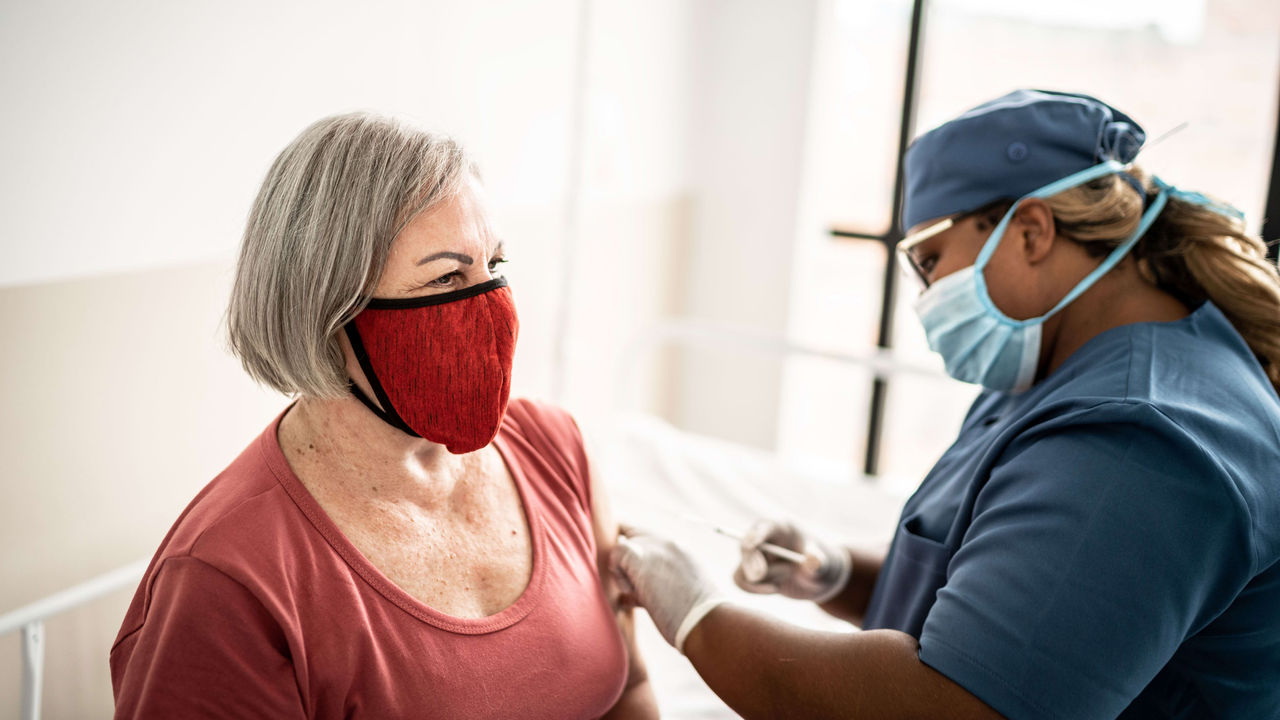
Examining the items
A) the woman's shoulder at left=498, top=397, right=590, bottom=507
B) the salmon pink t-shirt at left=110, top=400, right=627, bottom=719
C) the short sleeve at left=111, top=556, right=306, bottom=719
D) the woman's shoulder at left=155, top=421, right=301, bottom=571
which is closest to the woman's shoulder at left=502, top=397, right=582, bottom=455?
the woman's shoulder at left=498, top=397, right=590, bottom=507

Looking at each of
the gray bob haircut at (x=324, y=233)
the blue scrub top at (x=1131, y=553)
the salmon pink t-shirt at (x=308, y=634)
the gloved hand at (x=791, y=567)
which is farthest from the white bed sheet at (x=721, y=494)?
the gray bob haircut at (x=324, y=233)

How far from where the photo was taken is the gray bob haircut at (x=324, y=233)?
44.2 inches

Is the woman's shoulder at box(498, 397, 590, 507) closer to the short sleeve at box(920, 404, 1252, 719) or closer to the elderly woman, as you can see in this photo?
the elderly woman

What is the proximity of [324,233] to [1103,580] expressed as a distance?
95cm

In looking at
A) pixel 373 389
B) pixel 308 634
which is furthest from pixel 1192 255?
pixel 308 634

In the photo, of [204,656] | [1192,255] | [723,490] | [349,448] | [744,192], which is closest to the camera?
[204,656]

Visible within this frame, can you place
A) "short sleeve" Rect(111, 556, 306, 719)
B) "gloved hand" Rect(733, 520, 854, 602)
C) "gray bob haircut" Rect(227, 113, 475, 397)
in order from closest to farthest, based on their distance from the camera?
"short sleeve" Rect(111, 556, 306, 719) < "gray bob haircut" Rect(227, 113, 475, 397) < "gloved hand" Rect(733, 520, 854, 602)

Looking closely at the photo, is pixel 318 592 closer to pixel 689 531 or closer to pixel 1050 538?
pixel 1050 538

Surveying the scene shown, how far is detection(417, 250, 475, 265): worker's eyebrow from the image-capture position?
117 cm

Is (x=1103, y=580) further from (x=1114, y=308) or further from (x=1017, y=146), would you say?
(x=1017, y=146)

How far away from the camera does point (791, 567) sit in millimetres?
1774

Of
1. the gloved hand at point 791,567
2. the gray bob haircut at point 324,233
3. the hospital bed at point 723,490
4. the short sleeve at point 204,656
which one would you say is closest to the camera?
the short sleeve at point 204,656

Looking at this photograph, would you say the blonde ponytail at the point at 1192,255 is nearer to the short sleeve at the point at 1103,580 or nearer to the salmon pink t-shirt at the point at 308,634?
the short sleeve at the point at 1103,580

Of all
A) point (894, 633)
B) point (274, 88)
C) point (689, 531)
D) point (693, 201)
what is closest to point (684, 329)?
point (689, 531)
